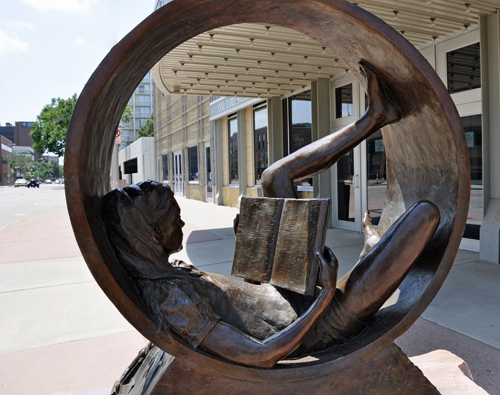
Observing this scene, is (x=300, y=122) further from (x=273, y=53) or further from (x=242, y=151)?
(x=242, y=151)

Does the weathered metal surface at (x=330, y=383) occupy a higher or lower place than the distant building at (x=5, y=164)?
lower

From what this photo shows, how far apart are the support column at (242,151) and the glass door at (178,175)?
388 inches

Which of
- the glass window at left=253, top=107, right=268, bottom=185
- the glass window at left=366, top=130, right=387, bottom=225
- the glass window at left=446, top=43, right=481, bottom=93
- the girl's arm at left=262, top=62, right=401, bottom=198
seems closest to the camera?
the girl's arm at left=262, top=62, right=401, bottom=198

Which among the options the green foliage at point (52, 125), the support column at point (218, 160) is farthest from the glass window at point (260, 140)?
the green foliage at point (52, 125)

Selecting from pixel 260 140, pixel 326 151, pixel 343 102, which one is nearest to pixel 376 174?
pixel 343 102

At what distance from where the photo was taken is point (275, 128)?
1126 centimetres

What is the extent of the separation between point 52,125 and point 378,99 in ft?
159

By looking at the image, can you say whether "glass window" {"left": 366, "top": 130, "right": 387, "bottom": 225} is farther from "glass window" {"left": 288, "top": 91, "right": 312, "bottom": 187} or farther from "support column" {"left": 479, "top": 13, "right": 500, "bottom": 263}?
"support column" {"left": 479, "top": 13, "right": 500, "bottom": 263}

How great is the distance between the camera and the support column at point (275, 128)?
442 inches

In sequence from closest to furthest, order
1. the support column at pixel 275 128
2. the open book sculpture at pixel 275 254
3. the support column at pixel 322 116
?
the open book sculpture at pixel 275 254 → the support column at pixel 322 116 → the support column at pixel 275 128

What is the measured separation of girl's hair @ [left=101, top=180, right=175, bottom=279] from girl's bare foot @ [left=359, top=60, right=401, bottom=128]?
1196 mm

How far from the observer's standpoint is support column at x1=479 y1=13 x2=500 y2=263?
580 cm

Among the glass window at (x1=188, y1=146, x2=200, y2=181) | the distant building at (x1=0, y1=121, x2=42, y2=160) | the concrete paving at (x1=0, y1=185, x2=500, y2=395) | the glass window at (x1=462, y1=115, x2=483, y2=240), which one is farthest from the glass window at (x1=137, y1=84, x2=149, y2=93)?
the glass window at (x1=462, y1=115, x2=483, y2=240)

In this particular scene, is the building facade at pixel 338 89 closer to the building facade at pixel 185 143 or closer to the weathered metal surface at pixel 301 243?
the building facade at pixel 185 143
